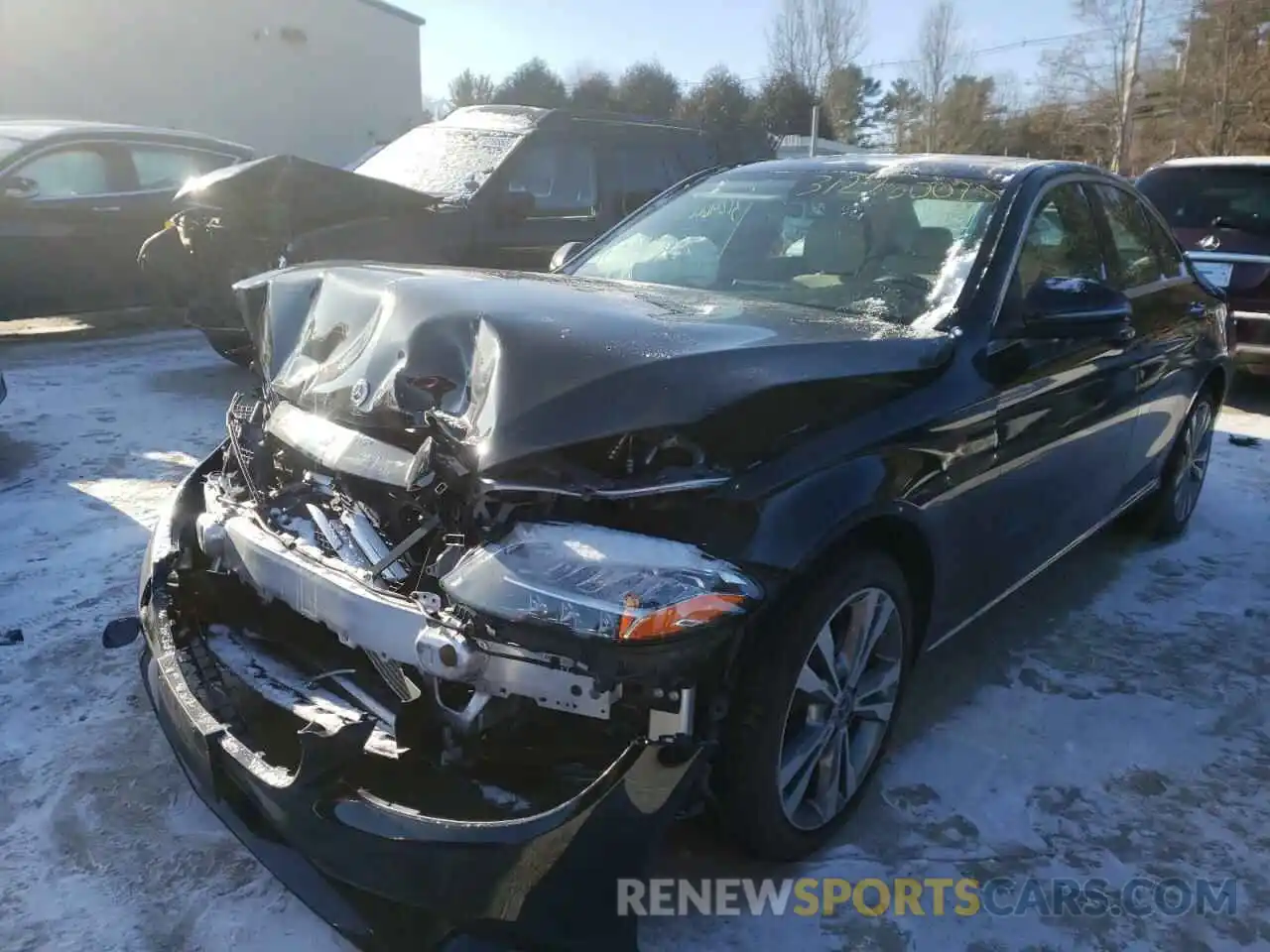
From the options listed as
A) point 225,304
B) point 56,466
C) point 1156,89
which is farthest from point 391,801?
point 1156,89

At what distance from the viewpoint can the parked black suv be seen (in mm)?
5867

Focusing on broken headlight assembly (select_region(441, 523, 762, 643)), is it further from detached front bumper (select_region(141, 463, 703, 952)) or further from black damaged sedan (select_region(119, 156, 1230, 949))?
detached front bumper (select_region(141, 463, 703, 952))

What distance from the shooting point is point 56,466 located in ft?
16.7

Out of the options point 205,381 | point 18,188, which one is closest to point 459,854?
point 205,381

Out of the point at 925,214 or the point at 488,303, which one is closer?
the point at 488,303

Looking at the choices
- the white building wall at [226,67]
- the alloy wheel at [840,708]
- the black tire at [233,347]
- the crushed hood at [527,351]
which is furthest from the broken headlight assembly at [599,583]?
the white building wall at [226,67]

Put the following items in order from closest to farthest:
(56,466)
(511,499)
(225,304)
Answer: (511,499) → (56,466) → (225,304)

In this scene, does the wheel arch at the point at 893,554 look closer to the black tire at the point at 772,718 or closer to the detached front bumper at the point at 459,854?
the black tire at the point at 772,718

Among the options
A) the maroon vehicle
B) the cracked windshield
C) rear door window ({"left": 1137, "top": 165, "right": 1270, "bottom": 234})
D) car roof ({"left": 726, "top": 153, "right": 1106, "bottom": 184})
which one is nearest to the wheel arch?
the cracked windshield

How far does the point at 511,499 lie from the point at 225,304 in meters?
4.92

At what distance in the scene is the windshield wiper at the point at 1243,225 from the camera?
7727 mm

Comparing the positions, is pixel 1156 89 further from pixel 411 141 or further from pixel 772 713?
pixel 772 713

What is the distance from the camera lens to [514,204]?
22.3 ft

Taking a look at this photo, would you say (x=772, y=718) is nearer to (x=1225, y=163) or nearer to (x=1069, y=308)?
(x=1069, y=308)
